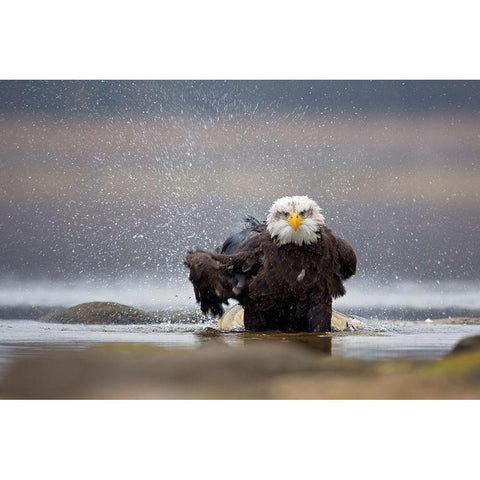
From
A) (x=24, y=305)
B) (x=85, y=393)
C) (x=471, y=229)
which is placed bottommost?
(x=85, y=393)

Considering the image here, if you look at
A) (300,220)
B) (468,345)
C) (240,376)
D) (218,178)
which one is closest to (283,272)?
(300,220)

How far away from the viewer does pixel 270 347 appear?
584 centimetres

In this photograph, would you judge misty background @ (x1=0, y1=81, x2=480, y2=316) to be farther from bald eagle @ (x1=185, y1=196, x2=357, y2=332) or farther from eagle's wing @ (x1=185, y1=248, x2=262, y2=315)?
eagle's wing @ (x1=185, y1=248, x2=262, y2=315)

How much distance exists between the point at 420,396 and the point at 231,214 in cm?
243

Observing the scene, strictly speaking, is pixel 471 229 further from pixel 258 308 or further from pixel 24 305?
pixel 24 305

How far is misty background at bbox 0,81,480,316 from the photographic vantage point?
683 cm

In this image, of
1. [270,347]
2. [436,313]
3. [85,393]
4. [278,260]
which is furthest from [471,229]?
[85,393]

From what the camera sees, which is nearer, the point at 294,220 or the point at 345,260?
the point at 294,220

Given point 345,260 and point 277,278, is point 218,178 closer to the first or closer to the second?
point 277,278

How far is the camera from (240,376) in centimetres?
555

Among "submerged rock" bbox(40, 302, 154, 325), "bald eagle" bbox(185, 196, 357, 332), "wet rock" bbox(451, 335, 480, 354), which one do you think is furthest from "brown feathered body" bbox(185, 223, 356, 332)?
"wet rock" bbox(451, 335, 480, 354)

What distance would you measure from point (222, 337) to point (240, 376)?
900 mm

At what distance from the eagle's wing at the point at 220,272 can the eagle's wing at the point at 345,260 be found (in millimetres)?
554

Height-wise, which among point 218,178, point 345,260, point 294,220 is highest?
point 218,178
